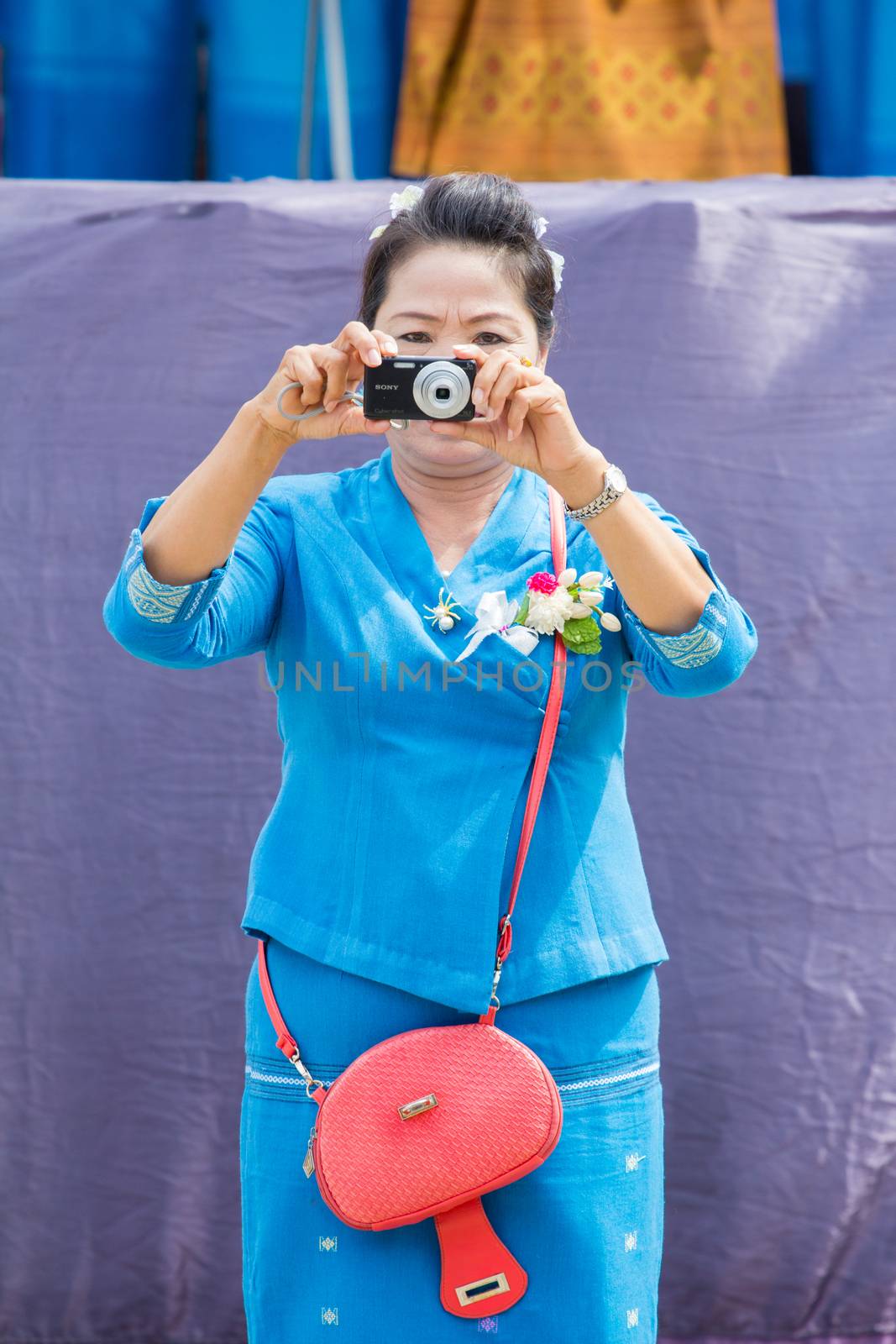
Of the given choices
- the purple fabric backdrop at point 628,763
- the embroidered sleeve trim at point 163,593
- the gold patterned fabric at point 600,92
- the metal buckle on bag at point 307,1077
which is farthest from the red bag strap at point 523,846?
the gold patterned fabric at point 600,92

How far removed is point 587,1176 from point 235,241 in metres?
1.68

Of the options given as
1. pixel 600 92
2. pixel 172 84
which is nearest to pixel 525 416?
pixel 600 92

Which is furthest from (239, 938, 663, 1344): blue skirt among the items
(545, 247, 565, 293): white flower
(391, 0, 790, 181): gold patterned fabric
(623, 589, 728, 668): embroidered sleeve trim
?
(391, 0, 790, 181): gold patterned fabric

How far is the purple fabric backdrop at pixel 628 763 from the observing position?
7.73ft

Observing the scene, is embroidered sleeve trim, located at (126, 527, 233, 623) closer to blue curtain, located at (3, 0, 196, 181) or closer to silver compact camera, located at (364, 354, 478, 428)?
silver compact camera, located at (364, 354, 478, 428)

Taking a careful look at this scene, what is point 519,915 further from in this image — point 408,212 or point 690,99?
point 690,99

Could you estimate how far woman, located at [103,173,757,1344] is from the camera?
1.29m

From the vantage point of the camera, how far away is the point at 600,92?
105 inches

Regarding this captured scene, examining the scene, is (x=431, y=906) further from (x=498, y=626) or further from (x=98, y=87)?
(x=98, y=87)

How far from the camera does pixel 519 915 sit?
4.48 ft

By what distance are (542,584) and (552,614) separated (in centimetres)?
5

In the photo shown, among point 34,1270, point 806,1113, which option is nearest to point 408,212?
point 806,1113

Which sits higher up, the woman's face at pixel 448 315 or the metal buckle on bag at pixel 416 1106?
the woman's face at pixel 448 315

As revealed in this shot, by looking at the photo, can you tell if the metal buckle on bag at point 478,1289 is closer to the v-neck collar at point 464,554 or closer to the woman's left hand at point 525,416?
the v-neck collar at point 464,554
